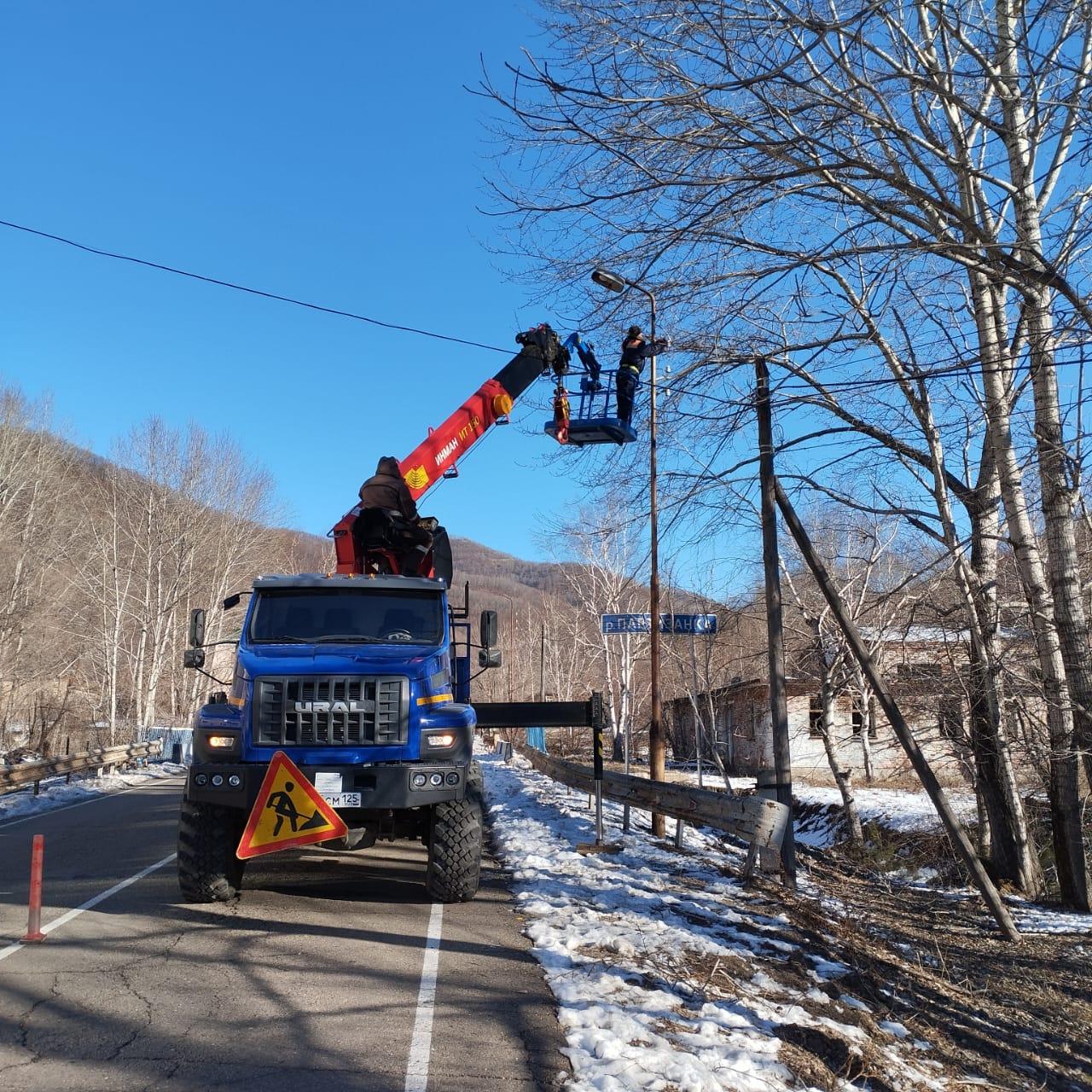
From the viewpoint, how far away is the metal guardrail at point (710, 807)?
912cm

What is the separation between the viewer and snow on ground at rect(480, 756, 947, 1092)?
15.5ft

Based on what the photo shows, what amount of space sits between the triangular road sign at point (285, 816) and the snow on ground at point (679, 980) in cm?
180

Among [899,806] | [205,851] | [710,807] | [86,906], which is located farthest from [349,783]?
[899,806]

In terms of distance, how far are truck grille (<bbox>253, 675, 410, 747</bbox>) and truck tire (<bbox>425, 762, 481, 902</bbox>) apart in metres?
0.82

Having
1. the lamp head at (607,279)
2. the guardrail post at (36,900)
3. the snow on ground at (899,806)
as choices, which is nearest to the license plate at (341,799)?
the guardrail post at (36,900)

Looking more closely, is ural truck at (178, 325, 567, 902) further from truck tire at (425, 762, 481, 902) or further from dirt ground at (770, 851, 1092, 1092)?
dirt ground at (770, 851, 1092, 1092)

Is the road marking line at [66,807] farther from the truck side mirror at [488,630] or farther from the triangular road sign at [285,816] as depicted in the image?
the truck side mirror at [488,630]

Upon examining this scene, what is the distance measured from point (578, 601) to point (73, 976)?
3723cm

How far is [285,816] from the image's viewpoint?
24.0ft

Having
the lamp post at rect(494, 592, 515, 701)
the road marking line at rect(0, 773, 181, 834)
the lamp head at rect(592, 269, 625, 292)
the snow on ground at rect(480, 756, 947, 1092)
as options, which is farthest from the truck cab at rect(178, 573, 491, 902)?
the lamp post at rect(494, 592, 515, 701)

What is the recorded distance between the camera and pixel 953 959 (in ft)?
27.9

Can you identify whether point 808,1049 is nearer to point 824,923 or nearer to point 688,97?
point 824,923

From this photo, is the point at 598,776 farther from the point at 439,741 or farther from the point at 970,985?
the point at 970,985

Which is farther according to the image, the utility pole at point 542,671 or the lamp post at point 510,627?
the lamp post at point 510,627
